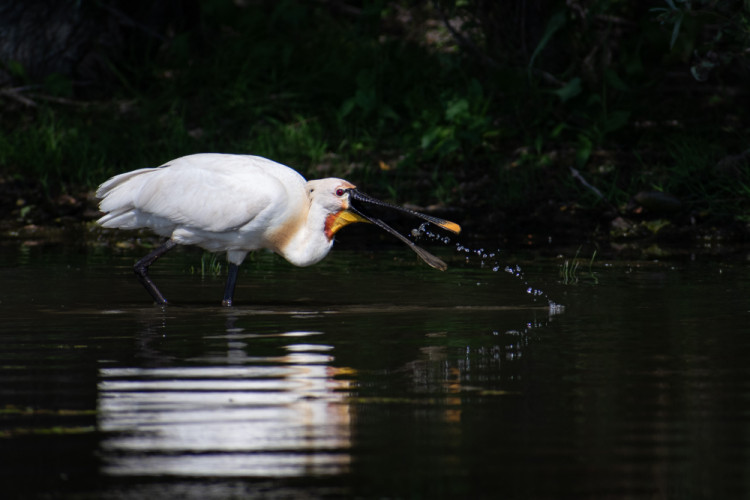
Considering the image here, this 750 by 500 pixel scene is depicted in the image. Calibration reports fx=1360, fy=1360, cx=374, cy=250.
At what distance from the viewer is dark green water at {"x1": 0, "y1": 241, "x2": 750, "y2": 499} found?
3920mm

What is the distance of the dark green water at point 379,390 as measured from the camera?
3.92 m

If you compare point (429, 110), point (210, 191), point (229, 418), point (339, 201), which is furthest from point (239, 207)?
point (429, 110)

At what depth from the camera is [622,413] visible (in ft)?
15.6

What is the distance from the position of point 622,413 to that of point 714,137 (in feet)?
29.4

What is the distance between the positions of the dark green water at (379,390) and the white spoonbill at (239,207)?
12.8 inches

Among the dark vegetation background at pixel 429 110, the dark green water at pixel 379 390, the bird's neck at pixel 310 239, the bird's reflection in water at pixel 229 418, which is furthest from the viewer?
the dark vegetation background at pixel 429 110

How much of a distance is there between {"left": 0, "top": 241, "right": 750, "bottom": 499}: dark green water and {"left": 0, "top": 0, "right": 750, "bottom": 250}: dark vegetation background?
11.6 ft

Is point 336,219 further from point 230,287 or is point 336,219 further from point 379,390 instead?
point 379,390

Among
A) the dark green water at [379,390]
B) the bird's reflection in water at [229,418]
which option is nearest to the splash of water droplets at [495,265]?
the dark green water at [379,390]

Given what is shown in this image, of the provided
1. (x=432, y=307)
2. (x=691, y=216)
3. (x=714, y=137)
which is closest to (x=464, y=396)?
(x=432, y=307)

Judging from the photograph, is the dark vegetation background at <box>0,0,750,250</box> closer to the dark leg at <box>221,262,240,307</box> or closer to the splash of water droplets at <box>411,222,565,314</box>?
the splash of water droplets at <box>411,222,565,314</box>

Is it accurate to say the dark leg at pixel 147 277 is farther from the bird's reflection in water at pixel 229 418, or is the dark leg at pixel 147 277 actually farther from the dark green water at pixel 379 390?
the bird's reflection in water at pixel 229 418

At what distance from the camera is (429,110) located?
45.8ft

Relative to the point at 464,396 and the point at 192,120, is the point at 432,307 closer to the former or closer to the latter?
the point at 464,396
